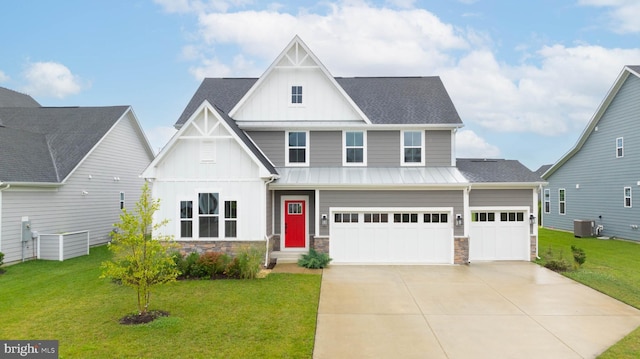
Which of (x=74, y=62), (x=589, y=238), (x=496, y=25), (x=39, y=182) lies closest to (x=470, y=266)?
(x=496, y=25)

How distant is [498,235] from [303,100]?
31.8 feet

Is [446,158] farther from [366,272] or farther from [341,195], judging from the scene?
[366,272]

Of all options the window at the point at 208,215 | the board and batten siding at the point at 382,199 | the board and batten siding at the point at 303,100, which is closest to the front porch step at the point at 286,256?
the board and batten siding at the point at 382,199

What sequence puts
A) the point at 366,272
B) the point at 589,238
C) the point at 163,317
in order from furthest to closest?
1. the point at 589,238
2. the point at 366,272
3. the point at 163,317

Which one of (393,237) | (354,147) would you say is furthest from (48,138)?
(393,237)

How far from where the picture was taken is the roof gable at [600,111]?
20.5 meters

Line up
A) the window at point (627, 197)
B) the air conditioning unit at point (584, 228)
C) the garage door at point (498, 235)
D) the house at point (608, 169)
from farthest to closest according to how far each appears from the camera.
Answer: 1. the air conditioning unit at point (584, 228)
2. the window at point (627, 197)
3. the house at point (608, 169)
4. the garage door at point (498, 235)

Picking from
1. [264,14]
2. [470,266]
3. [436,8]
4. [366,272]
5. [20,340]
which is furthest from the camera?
[264,14]

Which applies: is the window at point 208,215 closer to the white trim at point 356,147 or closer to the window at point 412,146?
the white trim at point 356,147

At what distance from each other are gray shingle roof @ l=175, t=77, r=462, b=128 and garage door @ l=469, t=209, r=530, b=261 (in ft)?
13.5

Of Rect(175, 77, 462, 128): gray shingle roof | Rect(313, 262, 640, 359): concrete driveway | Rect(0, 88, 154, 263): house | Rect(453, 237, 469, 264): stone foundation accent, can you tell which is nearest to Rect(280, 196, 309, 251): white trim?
Rect(313, 262, 640, 359): concrete driveway

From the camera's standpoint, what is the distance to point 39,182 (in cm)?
1566

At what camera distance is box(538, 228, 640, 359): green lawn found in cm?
724

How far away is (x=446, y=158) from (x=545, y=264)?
5.42 m
